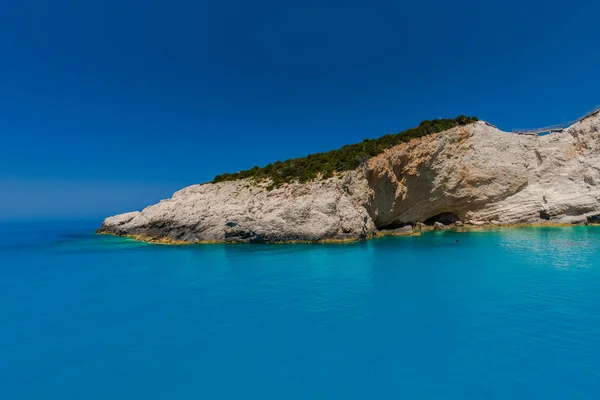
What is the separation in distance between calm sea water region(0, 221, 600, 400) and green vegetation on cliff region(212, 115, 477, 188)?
19000 millimetres

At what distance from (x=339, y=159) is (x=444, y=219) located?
1997 centimetres

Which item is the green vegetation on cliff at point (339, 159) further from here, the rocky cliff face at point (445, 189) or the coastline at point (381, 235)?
the coastline at point (381, 235)

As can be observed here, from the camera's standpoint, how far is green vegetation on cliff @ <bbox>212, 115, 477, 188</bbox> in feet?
112

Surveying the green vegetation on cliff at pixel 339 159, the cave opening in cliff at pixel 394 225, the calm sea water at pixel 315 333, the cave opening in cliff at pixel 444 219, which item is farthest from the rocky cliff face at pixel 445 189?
the calm sea water at pixel 315 333

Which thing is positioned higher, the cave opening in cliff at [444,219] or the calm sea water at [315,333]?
the cave opening in cliff at [444,219]

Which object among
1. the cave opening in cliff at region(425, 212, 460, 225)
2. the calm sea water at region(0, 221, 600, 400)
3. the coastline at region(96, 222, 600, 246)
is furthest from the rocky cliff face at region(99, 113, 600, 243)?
the calm sea water at region(0, 221, 600, 400)

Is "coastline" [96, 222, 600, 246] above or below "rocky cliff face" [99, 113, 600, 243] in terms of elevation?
below

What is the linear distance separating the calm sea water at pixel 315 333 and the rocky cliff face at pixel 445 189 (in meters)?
16.2

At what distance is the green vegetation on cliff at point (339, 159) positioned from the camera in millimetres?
34188

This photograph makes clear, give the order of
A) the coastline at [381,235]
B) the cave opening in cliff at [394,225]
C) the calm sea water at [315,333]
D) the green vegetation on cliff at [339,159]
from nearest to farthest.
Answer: the calm sea water at [315,333]
the coastline at [381,235]
the green vegetation on cliff at [339,159]
the cave opening in cliff at [394,225]

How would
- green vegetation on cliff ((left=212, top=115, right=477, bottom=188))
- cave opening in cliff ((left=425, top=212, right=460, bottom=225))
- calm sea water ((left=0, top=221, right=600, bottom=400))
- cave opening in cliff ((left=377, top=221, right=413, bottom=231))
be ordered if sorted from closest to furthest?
calm sea water ((left=0, top=221, right=600, bottom=400)) → green vegetation on cliff ((left=212, top=115, right=477, bottom=188)) → cave opening in cliff ((left=377, top=221, right=413, bottom=231)) → cave opening in cliff ((left=425, top=212, right=460, bottom=225))

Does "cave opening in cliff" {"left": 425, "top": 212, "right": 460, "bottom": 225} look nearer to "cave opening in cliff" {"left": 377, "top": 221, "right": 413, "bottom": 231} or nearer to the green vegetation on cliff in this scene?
"cave opening in cliff" {"left": 377, "top": 221, "right": 413, "bottom": 231}

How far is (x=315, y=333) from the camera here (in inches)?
334

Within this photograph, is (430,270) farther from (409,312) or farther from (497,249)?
→ (497,249)
